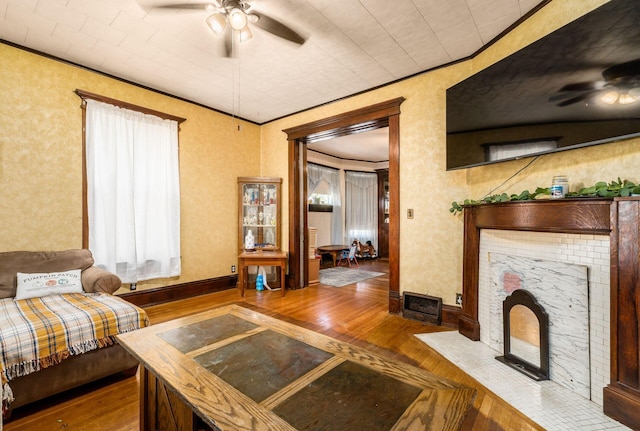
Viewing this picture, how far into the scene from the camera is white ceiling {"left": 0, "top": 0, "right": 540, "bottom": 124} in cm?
231

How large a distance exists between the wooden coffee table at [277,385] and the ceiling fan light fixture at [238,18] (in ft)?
6.88

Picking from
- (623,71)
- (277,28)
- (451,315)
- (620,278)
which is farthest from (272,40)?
(451,315)

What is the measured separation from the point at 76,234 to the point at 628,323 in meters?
4.76

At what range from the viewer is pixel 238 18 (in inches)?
79.3

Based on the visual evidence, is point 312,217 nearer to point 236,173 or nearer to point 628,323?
point 236,173

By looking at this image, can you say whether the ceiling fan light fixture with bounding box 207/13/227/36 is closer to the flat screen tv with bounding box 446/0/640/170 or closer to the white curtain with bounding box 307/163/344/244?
the flat screen tv with bounding box 446/0/640/170

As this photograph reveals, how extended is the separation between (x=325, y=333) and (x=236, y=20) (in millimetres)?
2845

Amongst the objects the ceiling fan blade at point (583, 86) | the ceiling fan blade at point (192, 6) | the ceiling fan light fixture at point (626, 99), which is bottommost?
the ceiling fan light fixture at point (626, 99)

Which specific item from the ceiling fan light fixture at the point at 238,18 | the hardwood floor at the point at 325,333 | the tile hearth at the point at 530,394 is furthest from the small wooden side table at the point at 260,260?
the ceiling fan light fixture at the point at 238,18

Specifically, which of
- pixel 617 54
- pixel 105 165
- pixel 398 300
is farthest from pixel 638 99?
pixel 105 165

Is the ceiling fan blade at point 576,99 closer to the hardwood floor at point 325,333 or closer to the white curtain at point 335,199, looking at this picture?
the hardwood floor at point 325,333

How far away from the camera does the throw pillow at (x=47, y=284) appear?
96.5 inches

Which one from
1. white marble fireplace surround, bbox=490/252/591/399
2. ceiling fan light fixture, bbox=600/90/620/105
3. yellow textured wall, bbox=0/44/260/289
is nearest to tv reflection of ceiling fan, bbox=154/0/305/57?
yellow textured wall, bbox=0/44/260/289

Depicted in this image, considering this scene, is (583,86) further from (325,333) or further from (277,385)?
(325,333)
